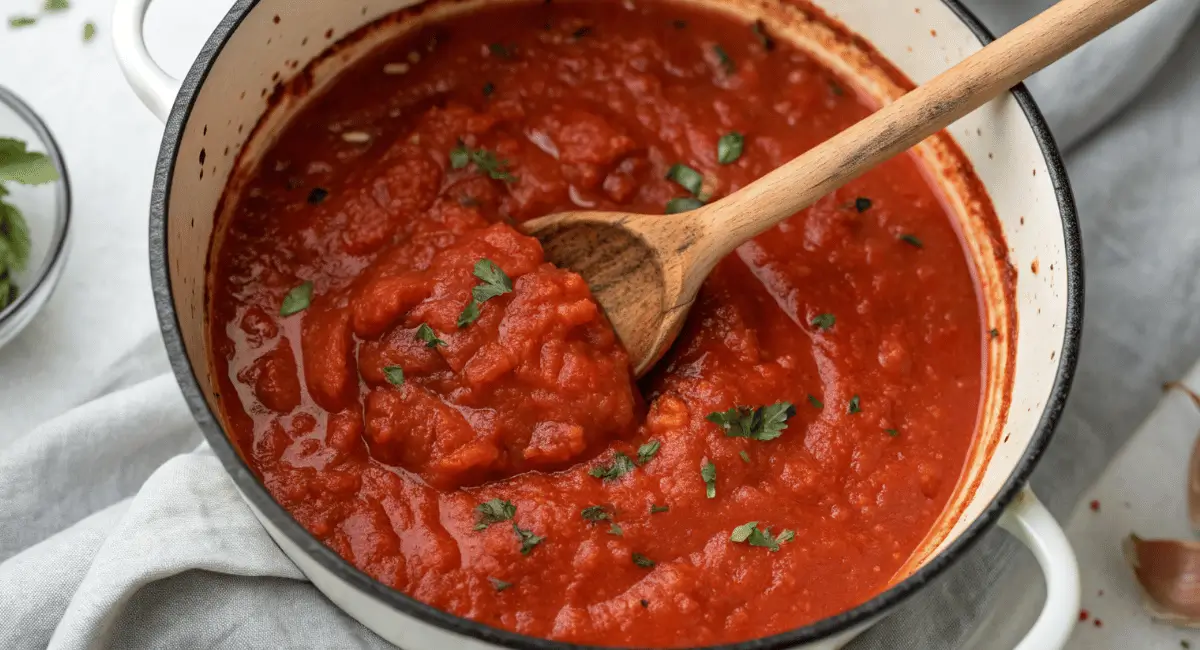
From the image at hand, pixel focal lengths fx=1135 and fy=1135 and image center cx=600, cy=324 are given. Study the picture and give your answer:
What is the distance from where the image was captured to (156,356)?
10.6 ft

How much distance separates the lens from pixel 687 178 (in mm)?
3039

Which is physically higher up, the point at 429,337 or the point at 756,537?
the point at 429,337

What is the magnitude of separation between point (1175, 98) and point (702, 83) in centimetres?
151

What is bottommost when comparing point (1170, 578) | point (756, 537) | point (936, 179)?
point (1170, 578)

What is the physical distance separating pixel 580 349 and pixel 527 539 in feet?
1.52

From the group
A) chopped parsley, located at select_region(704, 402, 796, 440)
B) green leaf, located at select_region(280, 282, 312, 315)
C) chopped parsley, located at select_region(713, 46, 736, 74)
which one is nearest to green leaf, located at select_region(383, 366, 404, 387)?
green leaf, located at select_region(280, 282, 312, 315)

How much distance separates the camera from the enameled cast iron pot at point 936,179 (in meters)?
2.11

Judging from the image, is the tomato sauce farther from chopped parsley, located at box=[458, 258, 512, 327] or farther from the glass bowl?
the glass bowl

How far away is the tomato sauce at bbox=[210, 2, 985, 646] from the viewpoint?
256 centimetres

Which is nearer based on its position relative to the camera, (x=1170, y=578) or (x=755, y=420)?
(x=755, y=420)

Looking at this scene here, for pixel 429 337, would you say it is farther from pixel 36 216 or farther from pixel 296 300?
pixel 36 216

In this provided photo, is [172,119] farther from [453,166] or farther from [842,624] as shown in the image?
[842,624]

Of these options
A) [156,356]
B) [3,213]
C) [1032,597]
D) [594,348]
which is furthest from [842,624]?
[3,213]

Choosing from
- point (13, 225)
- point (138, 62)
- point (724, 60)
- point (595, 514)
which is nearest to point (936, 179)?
point (724, 60)
